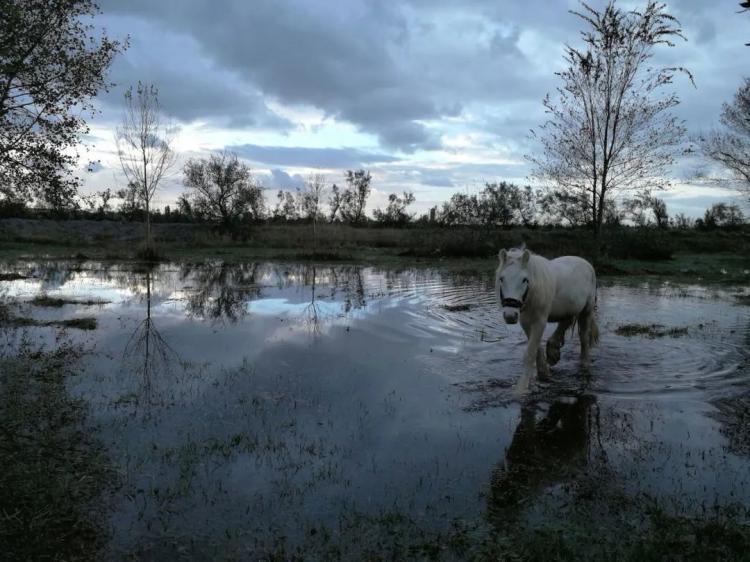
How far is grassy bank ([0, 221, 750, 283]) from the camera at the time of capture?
28.0 meters

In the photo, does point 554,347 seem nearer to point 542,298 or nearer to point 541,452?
point 542,298

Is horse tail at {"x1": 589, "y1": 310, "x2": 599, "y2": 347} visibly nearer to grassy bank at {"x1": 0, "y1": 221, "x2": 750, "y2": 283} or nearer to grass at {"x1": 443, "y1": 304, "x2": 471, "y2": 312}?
grass at {"x1": 443, "y1": 304, "x2": 471, "y2": 312}

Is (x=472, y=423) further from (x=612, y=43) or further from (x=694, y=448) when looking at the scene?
(x=612, y=43)

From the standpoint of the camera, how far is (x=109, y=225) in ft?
149

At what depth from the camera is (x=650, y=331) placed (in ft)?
35.1

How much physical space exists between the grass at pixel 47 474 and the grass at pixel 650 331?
953cm

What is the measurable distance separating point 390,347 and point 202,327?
13.5 ft

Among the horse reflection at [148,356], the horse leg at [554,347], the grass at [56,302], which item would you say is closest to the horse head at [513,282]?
the horse leg at [554,347]

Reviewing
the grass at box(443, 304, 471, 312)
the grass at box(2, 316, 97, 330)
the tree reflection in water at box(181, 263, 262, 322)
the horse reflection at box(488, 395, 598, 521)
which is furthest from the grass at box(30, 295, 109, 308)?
the horse reflection at box(488, 395, 598, 521)

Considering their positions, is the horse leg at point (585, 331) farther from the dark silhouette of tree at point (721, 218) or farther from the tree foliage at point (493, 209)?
the dark silhouette of tree at point (721, 218)

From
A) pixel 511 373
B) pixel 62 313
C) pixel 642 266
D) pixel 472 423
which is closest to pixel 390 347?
pixel 511 373

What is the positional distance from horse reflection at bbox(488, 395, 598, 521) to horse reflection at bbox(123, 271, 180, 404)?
4.15m

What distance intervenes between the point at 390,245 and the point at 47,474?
38256 millimetres

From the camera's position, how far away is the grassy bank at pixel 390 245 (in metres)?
28.0
